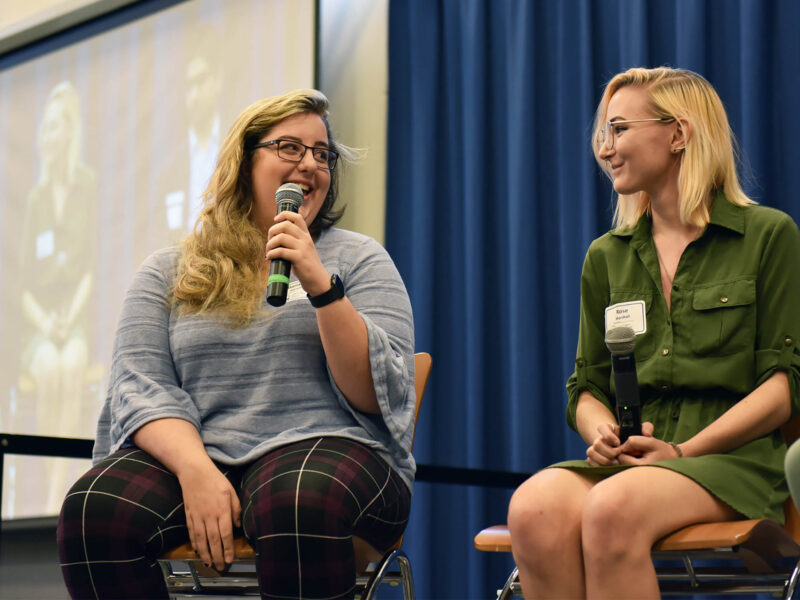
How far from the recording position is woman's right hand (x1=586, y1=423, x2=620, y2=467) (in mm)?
1595

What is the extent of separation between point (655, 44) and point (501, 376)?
111 centimetres

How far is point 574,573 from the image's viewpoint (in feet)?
4.85

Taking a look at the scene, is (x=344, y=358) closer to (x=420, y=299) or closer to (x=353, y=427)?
(x=353, y=427)

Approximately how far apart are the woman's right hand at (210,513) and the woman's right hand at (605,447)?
0.61m

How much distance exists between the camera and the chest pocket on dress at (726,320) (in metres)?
1.73

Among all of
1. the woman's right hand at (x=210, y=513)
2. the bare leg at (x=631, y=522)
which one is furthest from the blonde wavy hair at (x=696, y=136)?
the woman's right hand at (x=210, y=513)

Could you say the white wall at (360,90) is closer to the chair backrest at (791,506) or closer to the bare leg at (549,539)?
the chair backrest at (791,506)

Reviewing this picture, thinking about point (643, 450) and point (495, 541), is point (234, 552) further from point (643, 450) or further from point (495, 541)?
point (643, 450)

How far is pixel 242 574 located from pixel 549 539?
63 centimetres

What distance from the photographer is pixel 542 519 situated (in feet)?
4.92

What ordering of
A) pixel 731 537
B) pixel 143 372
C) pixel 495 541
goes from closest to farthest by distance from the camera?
1. pixel 731 537
2. pixel 495 541
3. pixel 143 372

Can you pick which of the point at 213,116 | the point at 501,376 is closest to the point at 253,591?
the point at 501,376

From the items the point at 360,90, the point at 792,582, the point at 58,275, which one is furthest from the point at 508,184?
the point at 58,275

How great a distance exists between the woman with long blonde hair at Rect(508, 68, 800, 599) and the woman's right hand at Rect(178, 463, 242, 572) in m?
0.47
